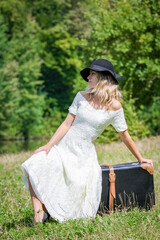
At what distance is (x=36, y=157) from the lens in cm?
368

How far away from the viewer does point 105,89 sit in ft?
12.8

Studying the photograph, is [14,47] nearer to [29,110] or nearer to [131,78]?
[29,110]

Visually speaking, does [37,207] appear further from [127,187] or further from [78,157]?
[127,187]

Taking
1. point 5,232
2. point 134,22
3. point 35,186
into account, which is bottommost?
point 5,232

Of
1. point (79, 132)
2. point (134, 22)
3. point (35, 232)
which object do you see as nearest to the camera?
point (35, 232)

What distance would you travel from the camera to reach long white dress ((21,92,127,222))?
A: 3680mm

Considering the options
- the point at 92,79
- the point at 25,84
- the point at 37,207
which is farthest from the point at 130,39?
the point at 25,84

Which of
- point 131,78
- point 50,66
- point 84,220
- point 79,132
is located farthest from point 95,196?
point 50,66

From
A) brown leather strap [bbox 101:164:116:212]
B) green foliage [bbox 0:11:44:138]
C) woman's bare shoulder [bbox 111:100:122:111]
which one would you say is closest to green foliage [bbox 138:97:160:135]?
green foliage [bbox 0:11:44:138]

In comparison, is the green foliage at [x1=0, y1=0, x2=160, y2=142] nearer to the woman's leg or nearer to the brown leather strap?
the brown leather strap

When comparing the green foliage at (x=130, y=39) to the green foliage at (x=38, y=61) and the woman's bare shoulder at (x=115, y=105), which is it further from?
the woman's bare shoulder at (x=115, y=105)

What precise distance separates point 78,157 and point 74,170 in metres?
0.15

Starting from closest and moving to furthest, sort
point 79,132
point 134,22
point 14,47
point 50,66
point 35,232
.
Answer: point 35,232 < point 79,132 < point 134,22 < point 14,47 < point 50,66

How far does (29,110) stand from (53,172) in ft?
97.7
